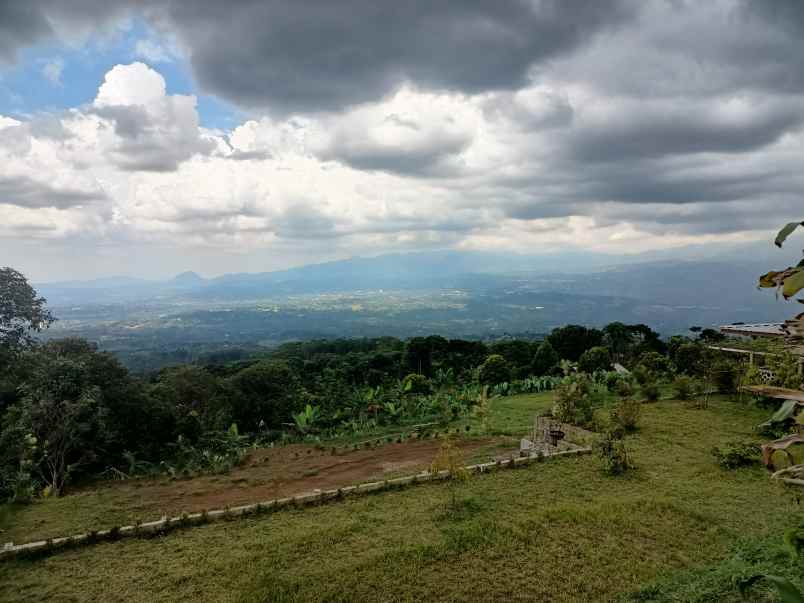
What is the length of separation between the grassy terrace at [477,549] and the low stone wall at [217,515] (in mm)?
197

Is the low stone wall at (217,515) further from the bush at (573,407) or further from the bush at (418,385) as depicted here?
the bush at (418,385)

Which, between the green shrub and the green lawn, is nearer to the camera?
the green lawn

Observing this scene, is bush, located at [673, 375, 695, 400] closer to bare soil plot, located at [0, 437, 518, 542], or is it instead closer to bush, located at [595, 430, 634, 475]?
bare soil plot, located at [0, 437, 518, 542]

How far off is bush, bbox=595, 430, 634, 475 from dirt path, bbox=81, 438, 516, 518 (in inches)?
113

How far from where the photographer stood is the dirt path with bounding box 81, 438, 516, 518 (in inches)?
394

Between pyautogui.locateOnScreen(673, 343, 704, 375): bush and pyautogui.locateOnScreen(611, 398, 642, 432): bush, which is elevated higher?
pyautogui.locateOnScreen(673, 343, 704, 375): bush

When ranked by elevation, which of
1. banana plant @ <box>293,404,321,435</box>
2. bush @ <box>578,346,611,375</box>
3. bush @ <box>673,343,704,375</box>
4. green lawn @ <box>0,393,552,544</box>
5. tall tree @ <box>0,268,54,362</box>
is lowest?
banana plant @ <box>293,404,321,435</box>

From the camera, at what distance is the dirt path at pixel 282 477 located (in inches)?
394

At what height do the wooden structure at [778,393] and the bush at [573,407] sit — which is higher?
the wooden structure at [778,393]

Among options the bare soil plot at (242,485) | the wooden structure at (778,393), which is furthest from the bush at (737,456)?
the wooden structure at (778,393)

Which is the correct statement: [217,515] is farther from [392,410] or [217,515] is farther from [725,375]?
[725,375]

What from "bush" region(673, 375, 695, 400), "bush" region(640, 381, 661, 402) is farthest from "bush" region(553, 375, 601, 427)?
"bush" region(673, 375, 695, 400)

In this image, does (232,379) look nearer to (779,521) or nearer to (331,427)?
(331,427)

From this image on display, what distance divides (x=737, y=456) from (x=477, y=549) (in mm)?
6099
